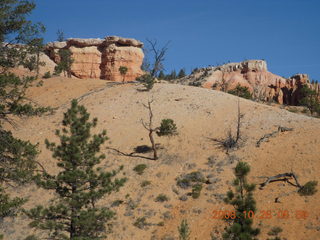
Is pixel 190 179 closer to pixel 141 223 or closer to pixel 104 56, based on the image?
pixel 141 223

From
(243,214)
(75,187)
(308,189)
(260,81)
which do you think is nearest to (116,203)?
(75,187)

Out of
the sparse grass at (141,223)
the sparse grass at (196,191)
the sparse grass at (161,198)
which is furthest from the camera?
the sparse grass at (161,198)

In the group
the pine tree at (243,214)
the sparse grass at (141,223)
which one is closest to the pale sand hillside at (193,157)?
the sparse grass at (141,223)

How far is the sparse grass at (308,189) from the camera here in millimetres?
22500

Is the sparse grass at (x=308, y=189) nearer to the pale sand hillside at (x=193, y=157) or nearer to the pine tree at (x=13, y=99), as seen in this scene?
the pale sand hillside at (x=193, y=157)

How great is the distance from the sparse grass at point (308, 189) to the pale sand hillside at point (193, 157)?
369 mm

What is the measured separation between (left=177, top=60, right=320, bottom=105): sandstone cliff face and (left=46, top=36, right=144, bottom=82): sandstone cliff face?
2067 cm

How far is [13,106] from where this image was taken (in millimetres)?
15047

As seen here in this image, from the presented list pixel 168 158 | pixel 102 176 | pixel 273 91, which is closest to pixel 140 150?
pixel 168 158

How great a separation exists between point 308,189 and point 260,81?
214ft

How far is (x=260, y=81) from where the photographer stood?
8419cm

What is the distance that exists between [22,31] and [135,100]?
27850mm

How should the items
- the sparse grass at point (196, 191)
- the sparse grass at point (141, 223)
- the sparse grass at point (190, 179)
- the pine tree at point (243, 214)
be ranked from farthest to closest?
the sparse grass at point (190, 179)
the sparse grass at point (196, 191)
the sparse grass at point (141, 223)
the pine tree at point (243, 214)

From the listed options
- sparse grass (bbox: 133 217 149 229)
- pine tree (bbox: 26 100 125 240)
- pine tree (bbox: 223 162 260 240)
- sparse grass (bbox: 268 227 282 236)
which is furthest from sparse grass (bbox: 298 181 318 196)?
pine tree (bbox: 26 100 125 240)
